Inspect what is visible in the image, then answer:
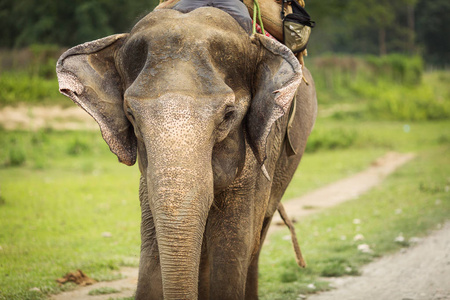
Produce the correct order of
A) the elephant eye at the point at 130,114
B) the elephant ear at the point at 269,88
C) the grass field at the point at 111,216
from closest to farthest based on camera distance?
the elephant eye at the point at 130,114, the elephant ear at the point at 269,88, the grass field at the point at 111,216

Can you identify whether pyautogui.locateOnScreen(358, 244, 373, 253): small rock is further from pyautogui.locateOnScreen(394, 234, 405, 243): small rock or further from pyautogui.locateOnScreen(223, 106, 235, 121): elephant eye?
pyautogui.locateOnScreen(223, 106, 235, 121): elephant eye

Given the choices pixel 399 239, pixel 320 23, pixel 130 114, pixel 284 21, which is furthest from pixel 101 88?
pixel 320 23

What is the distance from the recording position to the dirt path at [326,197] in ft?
20.6

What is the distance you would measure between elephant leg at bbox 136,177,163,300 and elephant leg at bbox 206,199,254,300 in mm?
345

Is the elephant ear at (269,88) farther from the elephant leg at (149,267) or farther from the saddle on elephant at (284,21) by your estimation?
the elephant leg at (149,267)

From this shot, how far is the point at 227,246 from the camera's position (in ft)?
13.8

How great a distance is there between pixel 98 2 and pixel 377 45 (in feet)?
113

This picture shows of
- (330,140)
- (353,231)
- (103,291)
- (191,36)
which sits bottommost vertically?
(330,140)

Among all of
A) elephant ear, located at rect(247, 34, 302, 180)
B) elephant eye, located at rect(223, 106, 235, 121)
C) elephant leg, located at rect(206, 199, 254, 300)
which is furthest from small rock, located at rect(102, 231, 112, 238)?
elephant eye, located at rect(223, 106, 235, 121)

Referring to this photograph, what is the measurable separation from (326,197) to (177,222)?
29.4 feet

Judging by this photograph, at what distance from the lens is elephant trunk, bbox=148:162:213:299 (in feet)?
10.6

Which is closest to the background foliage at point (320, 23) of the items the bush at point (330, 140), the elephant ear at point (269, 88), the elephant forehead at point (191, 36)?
the elephant forehead at point (191, 36)

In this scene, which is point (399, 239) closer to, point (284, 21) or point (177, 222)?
point (284, 21)

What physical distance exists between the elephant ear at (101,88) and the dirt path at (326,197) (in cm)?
261
